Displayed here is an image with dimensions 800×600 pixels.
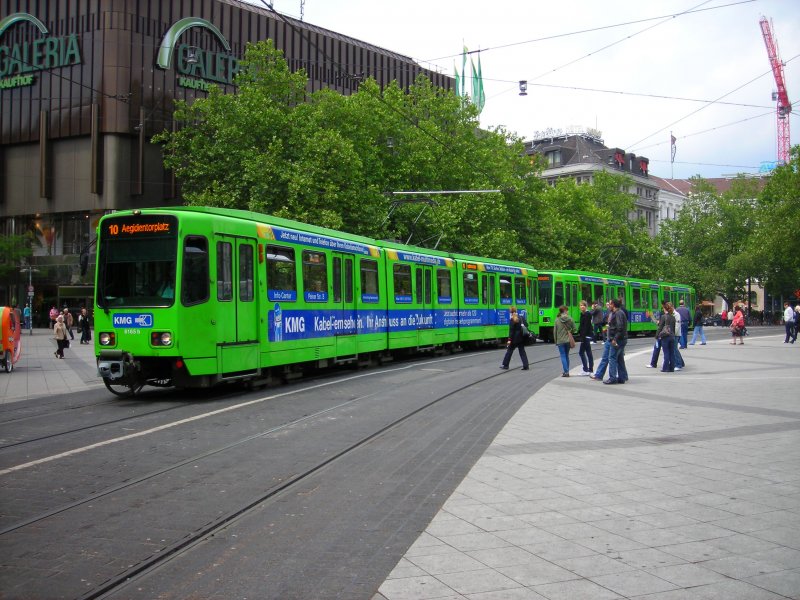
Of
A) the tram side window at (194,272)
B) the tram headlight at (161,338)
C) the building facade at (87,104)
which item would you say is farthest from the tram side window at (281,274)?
the building facade at (87,104)

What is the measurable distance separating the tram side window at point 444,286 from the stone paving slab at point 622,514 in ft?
46.4

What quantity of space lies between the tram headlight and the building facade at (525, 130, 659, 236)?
281 feet

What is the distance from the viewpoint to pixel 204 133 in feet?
128

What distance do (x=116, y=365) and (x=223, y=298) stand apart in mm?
2068

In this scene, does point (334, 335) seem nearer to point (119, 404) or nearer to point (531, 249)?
point (119, 404)

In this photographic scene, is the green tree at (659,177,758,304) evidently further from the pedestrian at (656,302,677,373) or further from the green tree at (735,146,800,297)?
the pedestrian at (656,302,677,373)

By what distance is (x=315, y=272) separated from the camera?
1719 cm

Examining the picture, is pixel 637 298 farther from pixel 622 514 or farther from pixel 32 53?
pixel 622 514

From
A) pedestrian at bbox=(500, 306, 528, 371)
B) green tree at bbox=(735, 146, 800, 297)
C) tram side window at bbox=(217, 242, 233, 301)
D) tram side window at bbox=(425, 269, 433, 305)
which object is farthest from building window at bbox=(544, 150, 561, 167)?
tram side window at bbox=(217, 242, 233, 301)

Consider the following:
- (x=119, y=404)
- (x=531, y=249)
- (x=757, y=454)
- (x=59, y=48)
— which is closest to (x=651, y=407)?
(x=757, y=454)

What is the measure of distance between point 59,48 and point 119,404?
4463 cm

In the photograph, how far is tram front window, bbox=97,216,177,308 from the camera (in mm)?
13148

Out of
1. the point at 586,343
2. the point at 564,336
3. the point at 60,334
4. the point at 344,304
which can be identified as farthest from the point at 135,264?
the point at 60,334

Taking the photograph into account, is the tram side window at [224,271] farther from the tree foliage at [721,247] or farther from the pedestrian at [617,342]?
the tree foliage at [721,247]
